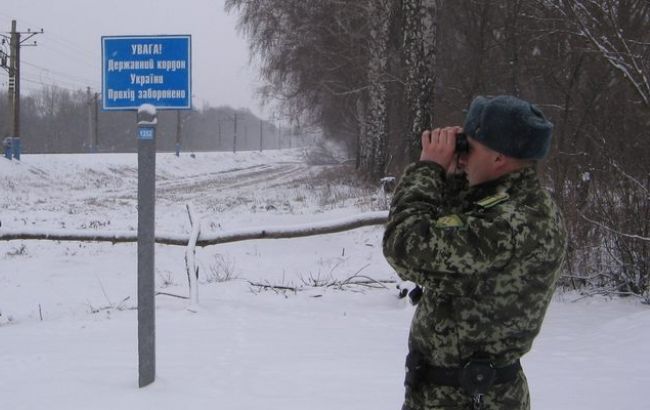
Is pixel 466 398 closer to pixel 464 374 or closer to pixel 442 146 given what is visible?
pixel 464 374

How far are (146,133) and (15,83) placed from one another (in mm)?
34749

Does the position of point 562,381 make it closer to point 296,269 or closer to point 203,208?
point 296,269

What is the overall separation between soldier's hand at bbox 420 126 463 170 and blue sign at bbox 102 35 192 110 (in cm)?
225

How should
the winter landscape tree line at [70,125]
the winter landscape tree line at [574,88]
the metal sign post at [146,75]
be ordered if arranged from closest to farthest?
the metal sign post at [146,75] → the winter landscape tree line at [574,88] → the winter landscape tree line at [70,125]

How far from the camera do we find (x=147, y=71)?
12.3ft

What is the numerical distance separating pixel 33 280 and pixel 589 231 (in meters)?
7.56

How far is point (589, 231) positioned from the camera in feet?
22.2

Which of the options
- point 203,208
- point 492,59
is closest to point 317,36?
point 203,208

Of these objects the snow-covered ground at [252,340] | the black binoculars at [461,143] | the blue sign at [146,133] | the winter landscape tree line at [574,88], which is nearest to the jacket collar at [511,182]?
the black binoculars at [461,143]

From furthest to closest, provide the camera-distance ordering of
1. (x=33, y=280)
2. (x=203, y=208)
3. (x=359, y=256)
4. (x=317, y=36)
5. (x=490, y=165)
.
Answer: (x=317, y=36), (x=203, y=208), (x=359, y=256), (x=33, y=280), (x=490, y=165)

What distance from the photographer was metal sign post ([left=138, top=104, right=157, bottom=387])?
149 inches

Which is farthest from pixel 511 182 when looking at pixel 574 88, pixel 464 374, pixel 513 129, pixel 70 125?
pixel 70 125

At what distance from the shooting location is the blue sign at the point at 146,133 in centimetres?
373

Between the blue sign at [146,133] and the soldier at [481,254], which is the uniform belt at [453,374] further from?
the blue sign at [146,133]
